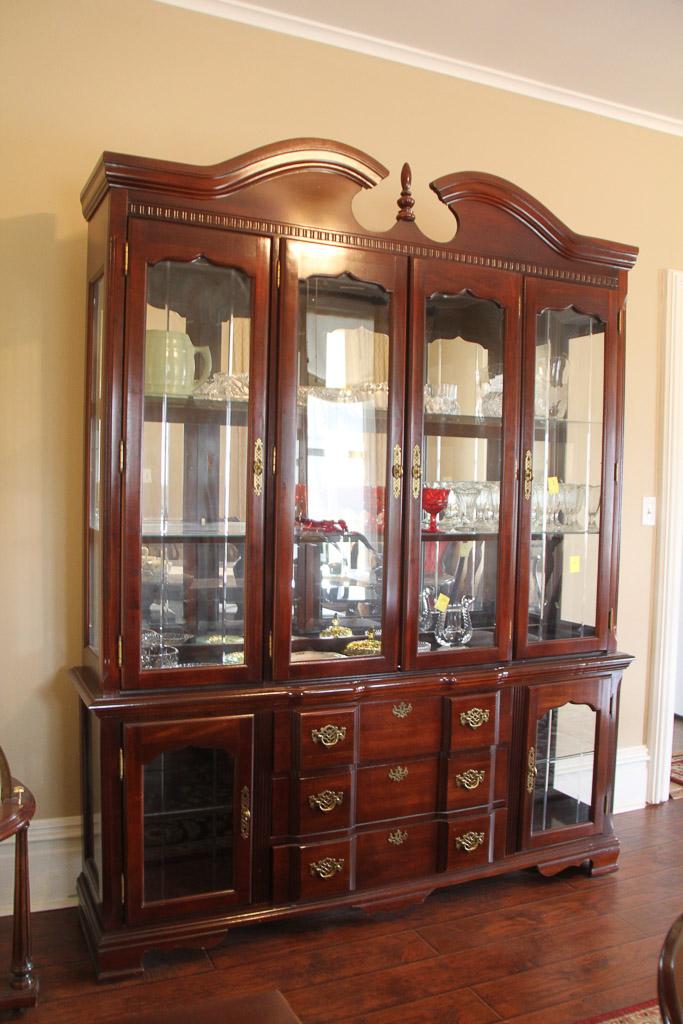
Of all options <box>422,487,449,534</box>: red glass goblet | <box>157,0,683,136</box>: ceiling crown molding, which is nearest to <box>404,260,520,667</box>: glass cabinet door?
<box>422,487,449,534</box>: red glass goblet

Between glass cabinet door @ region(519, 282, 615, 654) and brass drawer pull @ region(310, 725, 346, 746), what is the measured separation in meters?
0.71

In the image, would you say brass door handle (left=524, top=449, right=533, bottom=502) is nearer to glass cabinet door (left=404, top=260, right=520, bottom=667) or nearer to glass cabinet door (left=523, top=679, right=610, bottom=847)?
glass cabinet door (left=404, top=260, right=520, bottom=667)

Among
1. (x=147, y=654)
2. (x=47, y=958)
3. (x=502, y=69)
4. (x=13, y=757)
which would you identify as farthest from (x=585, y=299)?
(x=47, y=958)

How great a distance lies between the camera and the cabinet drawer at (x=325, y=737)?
94.3 inches

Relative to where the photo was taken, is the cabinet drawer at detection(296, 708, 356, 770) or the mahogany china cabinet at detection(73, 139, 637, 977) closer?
the mahogany china cabinet at detection(73, 139, 637, 977)

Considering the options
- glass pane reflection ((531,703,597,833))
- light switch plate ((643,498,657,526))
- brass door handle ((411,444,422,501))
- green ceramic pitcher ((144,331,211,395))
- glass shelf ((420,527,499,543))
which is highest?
green ceramic pitcher ((144,331,211,395))

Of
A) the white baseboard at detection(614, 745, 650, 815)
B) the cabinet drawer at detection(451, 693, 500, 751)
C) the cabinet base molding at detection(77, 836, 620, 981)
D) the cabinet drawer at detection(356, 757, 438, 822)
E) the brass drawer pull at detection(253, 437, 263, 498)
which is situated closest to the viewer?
the cabinet base molding at detection(77, 836, 620, 981)

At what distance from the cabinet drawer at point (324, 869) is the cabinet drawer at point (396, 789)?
0.38 ft

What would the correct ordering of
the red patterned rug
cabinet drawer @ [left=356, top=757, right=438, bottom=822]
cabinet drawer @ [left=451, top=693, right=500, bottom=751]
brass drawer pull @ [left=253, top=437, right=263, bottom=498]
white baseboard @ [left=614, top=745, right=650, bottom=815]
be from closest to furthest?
the red patterned rug < brass drawer pull @ [left=253, top=437, right=263, bottom=498] < cabinet drawer @ [left=356, top=757, right=438, bottom=822] < cabinet drawer @ [left=451, top=693, right=500, bottom=751] < white baseboard @ [left=614, top=745, right=650, bottom=815]

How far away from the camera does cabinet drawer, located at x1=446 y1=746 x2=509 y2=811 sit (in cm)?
261

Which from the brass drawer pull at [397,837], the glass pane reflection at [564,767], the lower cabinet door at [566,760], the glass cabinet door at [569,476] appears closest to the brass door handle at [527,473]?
the glass cabinet door at [569,476]

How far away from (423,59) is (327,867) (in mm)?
2763

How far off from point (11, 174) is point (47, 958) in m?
2.24

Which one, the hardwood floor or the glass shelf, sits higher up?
the glass shelf
